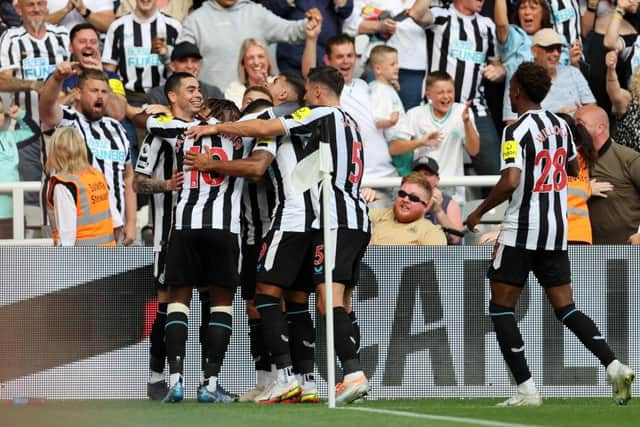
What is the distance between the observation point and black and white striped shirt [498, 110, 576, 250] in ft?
27.2

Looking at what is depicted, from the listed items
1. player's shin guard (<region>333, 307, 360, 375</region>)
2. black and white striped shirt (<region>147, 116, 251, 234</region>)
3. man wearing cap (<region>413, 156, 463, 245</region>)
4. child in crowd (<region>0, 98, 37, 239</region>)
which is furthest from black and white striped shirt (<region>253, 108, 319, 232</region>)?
child in crowd (<region>0, 98, 37, 239</region>)

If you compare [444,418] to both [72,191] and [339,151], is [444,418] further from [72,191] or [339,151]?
[72,191]

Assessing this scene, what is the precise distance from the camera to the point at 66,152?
973 cm

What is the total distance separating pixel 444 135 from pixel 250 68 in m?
1.79

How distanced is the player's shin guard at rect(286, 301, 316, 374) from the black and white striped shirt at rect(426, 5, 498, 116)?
4.44 meters

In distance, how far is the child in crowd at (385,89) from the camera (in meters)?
12.0

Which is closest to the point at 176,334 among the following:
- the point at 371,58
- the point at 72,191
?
the point at 72,191

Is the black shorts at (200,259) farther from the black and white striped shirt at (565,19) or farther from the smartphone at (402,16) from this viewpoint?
the black and white striped shirt at (565,19)

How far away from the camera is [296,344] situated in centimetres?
889

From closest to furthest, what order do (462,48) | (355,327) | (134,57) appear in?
(355,327) → (134,57) → (462,48)

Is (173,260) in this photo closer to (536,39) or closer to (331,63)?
(331,63)

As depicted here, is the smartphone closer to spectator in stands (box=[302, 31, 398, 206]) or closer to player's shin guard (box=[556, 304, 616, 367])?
spectator in stands (box=[302, 31, 398, 206])

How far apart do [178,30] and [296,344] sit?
189 inches

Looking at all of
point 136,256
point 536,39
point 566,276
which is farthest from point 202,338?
point 536,39
